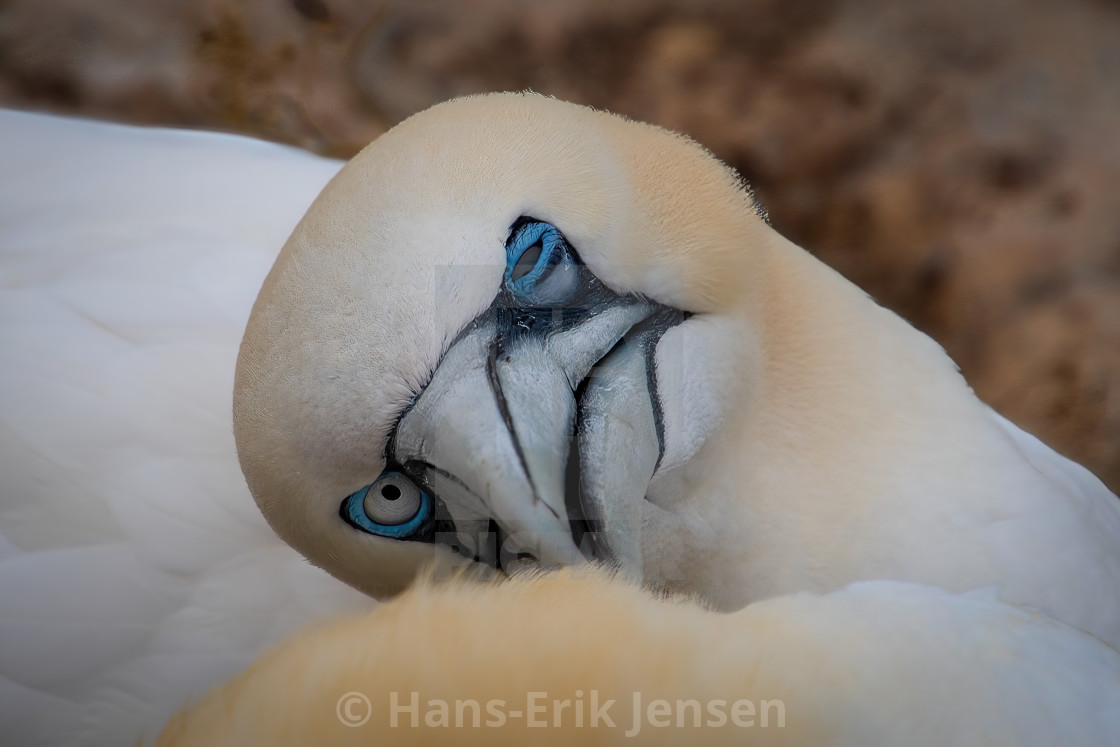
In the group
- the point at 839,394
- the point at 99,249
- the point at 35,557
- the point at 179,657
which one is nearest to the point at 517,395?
the point at 839,394

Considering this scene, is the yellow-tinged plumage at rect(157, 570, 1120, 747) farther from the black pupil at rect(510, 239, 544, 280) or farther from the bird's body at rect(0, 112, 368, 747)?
the bird's body at rect(0, 112, 368, 747)

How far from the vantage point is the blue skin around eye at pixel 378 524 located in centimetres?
150

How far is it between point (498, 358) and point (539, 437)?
0.40ft

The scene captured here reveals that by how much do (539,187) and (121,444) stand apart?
1024 millimetres

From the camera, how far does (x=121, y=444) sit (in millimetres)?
1996

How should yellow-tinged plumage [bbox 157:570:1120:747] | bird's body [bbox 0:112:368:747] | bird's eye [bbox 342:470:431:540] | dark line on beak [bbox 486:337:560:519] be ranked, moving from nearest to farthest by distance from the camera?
yellow-tinged plumage [bbox 157:570:1120:747] < dark line on beak [bbox 486:337:560:519] < bird's eye [bbox 342:470:431:540] < bird's body [bbox 0:112:368:747]

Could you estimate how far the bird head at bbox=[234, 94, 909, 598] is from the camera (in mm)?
1367

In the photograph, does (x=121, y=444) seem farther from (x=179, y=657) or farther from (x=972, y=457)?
(x=972, y=457)

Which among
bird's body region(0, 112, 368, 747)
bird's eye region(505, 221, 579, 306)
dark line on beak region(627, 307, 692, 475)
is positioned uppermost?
bird's eye region(505, 221, 579, 306)

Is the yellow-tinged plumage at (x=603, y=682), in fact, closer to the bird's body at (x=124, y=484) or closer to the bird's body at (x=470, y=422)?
the bird's body at (x=470, y=422)

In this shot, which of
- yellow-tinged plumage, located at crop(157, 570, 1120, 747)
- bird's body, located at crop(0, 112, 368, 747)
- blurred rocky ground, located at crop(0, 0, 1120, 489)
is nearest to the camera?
yellow-tinged plumage, located at crop(157, 570, 1120, 747)

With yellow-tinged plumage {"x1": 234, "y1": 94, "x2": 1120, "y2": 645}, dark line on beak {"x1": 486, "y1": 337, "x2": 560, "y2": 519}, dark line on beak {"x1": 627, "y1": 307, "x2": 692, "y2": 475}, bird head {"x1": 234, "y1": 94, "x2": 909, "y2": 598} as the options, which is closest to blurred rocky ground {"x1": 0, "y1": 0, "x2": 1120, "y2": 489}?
yellow-tinged plumage {"x1": 234, "y1": 94, "x2": 1120, "y2": 645}

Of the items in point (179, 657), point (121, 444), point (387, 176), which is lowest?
point (179, 657)

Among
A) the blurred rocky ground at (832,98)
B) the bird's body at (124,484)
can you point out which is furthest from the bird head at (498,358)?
the blurred rocky ground at (832,98)
